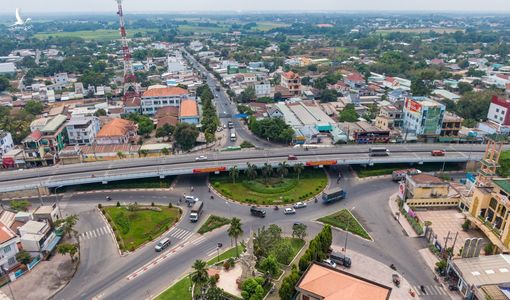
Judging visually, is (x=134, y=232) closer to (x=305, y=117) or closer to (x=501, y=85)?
(x=305, y=117)

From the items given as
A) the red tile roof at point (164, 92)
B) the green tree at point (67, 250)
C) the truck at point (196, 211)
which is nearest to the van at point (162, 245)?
the truck at point (196, 211)

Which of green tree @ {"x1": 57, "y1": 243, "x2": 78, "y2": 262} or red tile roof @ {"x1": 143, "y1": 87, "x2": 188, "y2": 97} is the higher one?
red tile roof @ {"x1": 143, "y1": 87, "x2": 188, "y2": 97}

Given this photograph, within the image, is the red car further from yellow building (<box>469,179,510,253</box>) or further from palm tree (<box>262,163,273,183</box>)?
palm tree (<box>262,163,273,183</box>)

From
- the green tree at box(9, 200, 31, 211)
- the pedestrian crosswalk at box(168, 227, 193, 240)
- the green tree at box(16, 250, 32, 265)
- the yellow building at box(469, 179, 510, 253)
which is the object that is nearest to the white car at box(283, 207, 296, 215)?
the pedestrian crosswalk at box(168, 227, 193, 240)

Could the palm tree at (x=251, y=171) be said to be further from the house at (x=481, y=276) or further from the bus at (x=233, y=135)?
the house at (x=481, y=276)

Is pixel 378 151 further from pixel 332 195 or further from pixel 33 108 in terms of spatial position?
pixel 33 108

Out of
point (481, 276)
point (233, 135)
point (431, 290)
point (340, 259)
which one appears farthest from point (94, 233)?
point (481, 276)

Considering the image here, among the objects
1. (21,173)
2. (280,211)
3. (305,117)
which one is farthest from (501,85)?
(21,173)
